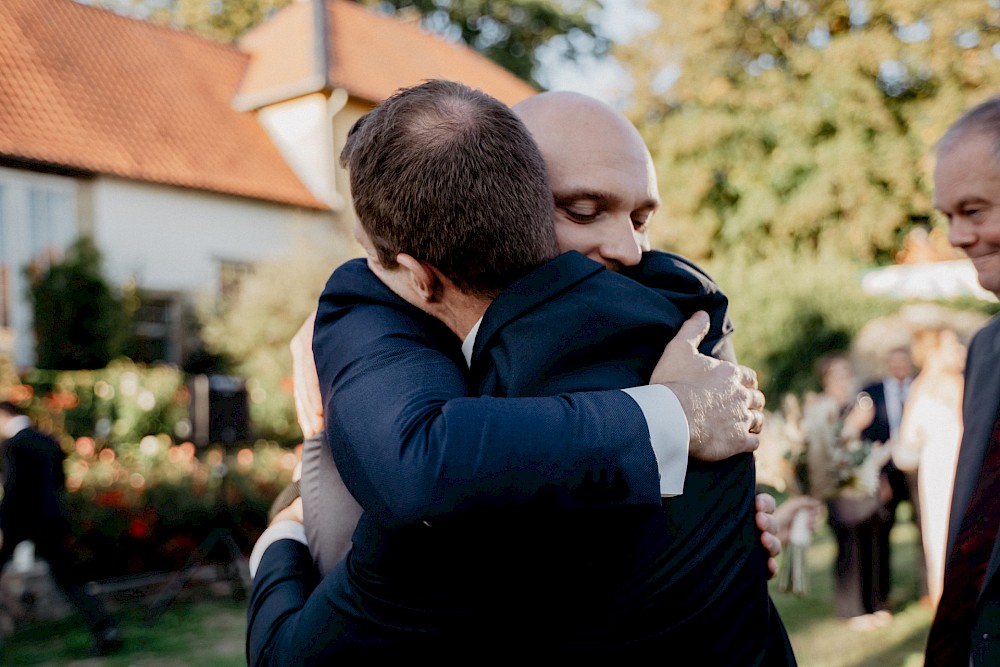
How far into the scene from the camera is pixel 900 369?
9.36m

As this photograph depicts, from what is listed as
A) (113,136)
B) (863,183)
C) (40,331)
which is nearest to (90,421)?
(40,331)

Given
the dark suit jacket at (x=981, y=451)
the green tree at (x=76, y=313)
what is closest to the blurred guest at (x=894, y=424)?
the dark suit jacket at (x=981, y=451)

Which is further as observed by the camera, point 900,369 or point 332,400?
point 900,369

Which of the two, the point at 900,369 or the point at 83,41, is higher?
the point at 83,41

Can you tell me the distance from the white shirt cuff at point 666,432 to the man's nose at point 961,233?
1387 millimetres

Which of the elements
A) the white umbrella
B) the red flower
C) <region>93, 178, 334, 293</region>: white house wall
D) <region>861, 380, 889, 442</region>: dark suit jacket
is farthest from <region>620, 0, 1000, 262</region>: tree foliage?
the red flower

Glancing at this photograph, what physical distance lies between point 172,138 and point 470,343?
22.3m

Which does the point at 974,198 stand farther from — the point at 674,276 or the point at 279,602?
the point at 279,602

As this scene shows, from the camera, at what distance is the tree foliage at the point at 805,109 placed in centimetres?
2264

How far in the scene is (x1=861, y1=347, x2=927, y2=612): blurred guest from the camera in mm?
8977

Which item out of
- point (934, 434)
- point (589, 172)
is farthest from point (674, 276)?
point (934, 434)

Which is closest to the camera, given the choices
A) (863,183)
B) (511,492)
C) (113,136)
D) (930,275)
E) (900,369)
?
(511,492)

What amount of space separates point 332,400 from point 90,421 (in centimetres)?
1547

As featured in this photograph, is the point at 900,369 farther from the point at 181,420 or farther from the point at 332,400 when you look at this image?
the point at 181,420
